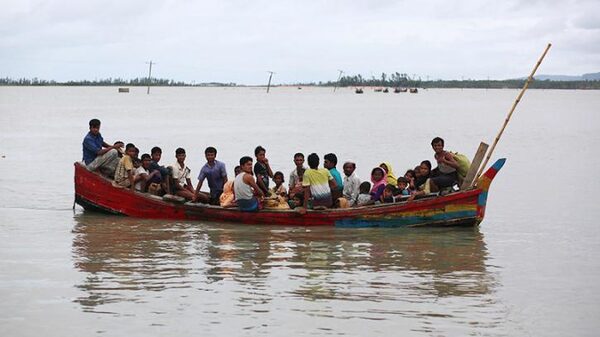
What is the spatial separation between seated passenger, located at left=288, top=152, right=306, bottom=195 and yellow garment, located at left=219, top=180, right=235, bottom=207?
0.84 metres

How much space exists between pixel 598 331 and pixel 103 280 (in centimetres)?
496

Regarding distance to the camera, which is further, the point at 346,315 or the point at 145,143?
the point at 145,143

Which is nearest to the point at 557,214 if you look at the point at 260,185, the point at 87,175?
the point at 260,185

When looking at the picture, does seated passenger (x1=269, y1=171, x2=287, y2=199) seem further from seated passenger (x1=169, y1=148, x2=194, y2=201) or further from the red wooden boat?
seated passenger (x1=169, y1=148, x2=194, y2=201)

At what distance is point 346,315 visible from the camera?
8570 millimetres

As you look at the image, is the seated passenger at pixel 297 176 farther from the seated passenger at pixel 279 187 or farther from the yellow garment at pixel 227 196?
the yellow garment at pixel 227 196

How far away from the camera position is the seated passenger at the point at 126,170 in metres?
13.9

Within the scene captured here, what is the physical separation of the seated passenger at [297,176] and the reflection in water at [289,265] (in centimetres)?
54

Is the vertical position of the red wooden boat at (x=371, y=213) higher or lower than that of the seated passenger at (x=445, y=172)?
lower

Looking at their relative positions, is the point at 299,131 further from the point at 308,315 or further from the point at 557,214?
the point at 308,315

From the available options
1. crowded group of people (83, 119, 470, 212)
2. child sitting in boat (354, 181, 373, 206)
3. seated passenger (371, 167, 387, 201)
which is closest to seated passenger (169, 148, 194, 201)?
crowded group of people (83, 119, 470, 212)

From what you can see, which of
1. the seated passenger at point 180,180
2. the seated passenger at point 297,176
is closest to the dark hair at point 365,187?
the seated passenger at point 297,176

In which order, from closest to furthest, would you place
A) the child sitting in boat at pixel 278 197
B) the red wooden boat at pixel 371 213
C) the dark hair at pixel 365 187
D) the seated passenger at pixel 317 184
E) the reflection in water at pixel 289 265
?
the reflection in water at pixel 289 265 < the red wooden boat at pixel 371 213 < the seated passenger at pixel 317 184 < the child sitting in boat at pixel 278 197 < the dark hair at pixel 365 187

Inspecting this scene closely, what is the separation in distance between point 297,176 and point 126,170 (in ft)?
8.42
